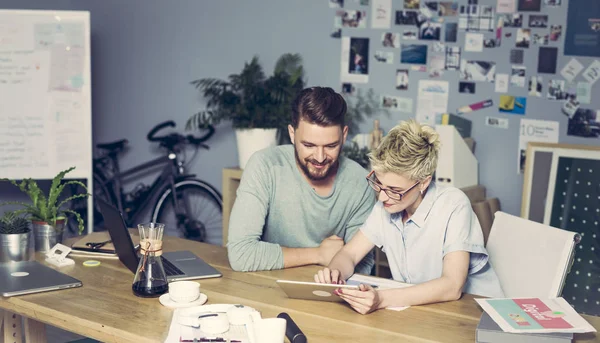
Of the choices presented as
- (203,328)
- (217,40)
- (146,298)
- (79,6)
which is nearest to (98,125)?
(79,6)

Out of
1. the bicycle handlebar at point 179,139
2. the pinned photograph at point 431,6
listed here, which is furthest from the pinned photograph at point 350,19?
the bicycle handlebar at point 179,139

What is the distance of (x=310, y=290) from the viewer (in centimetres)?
184

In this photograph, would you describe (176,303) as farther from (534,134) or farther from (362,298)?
(534,134)

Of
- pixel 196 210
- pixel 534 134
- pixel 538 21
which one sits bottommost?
pixel 196 210

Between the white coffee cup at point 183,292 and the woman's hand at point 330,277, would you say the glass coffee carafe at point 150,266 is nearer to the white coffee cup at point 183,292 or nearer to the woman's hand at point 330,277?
the white coffee cup at point 183,292

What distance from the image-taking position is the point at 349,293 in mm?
1800

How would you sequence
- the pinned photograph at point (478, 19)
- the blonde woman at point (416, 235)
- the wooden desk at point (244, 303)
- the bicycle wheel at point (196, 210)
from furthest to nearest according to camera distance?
the bicycle wheel at point (196, 210), the pinned photograph at point (478, 19), the blonde woman at point (416, 235), the wooden desk at point (244, 303)

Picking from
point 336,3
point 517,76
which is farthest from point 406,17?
point 517,76

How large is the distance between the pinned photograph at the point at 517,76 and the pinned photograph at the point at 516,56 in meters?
0.03

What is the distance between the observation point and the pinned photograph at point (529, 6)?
3.26m

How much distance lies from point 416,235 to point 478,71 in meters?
1.62

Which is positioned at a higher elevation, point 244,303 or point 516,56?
point 516,56

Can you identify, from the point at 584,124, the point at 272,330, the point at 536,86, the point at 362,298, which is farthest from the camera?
the point at 536,86

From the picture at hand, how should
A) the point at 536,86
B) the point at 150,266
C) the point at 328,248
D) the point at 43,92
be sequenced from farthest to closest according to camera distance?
1. the point at 43,92
2. the point at 536,86
3. the point at 328,248
4. the point at 150,266
